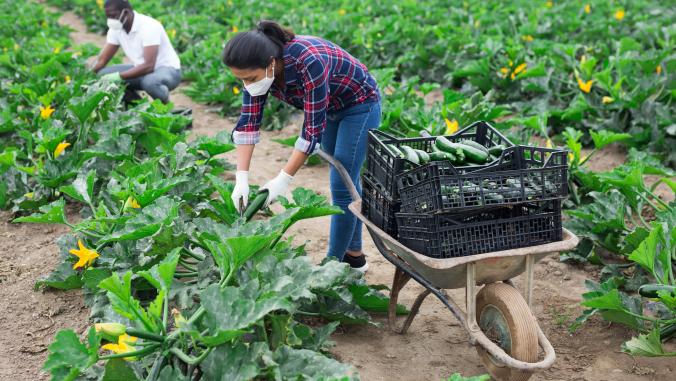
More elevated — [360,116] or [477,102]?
[360,116]

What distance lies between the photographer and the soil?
146 inches

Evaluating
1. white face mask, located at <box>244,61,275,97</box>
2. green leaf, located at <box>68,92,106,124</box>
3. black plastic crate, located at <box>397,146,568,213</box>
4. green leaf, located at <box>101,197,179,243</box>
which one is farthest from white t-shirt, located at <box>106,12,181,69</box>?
black plastic crate, located at <box>397,146,568,213</box>

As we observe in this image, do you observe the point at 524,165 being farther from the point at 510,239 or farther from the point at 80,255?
the point at 80,255

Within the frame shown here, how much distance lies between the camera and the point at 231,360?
2.88 metres

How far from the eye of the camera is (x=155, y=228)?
338 cm

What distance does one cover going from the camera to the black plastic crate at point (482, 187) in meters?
3.12

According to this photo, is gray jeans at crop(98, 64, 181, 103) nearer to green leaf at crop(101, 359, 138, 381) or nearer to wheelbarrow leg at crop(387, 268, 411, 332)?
wheelbarrow leg at crop(387, 268, 411, 332)

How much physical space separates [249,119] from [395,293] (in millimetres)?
1228

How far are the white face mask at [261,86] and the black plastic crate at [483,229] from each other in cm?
103

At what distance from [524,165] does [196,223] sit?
1554mm

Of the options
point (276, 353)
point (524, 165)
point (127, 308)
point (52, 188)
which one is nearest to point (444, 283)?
point (524, 165)

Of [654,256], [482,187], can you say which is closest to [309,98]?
[482,187]

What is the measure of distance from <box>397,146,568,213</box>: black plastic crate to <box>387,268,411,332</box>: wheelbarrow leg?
1.89 feet

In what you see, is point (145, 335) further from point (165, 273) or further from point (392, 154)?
point (392, 154)
